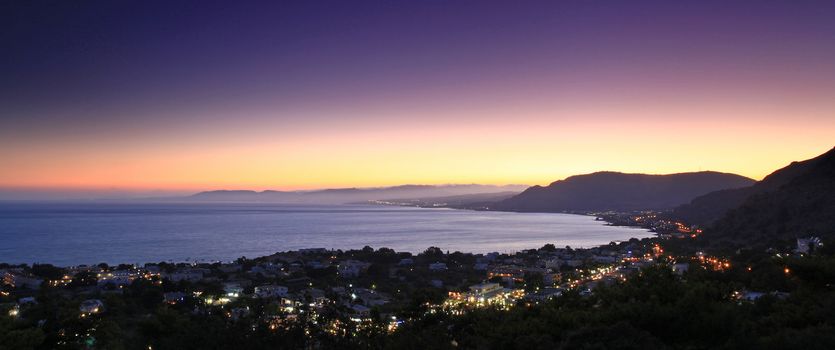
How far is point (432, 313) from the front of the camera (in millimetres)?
12023

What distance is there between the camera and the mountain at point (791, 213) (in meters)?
30.9

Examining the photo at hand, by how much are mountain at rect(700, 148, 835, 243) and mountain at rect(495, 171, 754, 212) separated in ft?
253

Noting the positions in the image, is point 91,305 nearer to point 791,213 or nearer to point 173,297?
point 173,297

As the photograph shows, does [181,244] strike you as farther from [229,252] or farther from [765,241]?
[765,241]

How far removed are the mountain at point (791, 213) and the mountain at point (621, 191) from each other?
253ft

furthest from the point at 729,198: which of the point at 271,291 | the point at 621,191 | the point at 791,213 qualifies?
the point at 621,191

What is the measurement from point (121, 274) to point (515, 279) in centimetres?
1803

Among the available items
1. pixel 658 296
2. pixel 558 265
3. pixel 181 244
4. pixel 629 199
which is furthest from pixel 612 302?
pixel 629 199

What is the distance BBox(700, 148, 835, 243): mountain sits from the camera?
30906 mm

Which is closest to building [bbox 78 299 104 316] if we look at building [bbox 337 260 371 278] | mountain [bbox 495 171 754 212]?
building [bbox 337 260 371 278]

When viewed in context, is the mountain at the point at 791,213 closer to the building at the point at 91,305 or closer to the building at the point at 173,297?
the building at the point at 173,297

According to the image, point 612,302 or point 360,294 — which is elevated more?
point 612,302

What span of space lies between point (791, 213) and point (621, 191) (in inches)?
4124

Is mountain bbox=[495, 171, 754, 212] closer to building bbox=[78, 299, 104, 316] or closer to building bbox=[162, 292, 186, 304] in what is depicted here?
building bbox=[162, 292, 186, 304]
